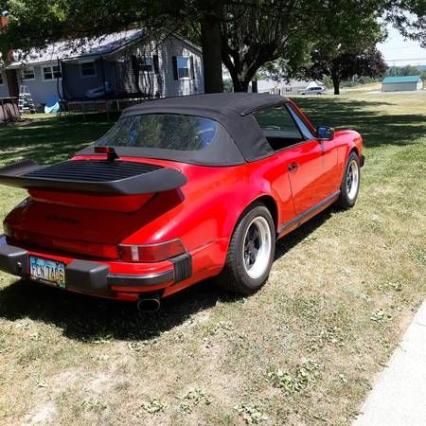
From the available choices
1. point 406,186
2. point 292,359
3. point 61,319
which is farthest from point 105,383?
point 406,186

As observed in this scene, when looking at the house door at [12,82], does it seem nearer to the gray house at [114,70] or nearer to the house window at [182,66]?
the gray house at [114,70]

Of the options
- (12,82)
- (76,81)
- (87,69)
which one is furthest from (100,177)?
(12,82)

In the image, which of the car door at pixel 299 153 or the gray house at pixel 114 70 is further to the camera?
the gray house at pixel 114 70

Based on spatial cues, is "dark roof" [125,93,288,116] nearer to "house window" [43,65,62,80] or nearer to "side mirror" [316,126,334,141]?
"side mirror" [316,126,334,141]

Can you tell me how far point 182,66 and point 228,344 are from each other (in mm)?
29344

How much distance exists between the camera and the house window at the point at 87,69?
26.3 m

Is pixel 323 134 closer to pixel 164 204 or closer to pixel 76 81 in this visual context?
pixel 164 204

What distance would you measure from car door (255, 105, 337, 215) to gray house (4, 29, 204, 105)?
64.0 feet

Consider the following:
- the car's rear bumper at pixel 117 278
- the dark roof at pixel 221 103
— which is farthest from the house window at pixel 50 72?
the car's rear bumper at pixel 117 278

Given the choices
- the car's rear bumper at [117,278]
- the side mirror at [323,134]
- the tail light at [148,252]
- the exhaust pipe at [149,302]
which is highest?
the side mirror at [323,134]

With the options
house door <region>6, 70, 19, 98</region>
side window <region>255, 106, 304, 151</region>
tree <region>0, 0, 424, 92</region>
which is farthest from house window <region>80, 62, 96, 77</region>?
side window <region>255, 106, 304, 151</region>

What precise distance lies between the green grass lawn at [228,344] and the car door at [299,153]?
1.77 ft

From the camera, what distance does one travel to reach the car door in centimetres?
452

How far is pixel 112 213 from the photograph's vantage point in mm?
3305
